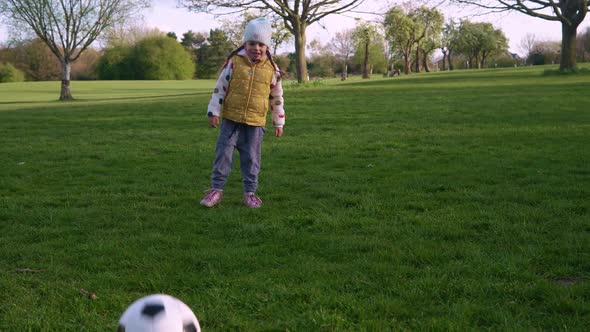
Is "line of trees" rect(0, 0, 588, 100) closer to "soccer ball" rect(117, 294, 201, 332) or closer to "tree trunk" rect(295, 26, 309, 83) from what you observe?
"tree trunk" rect(295, 26, 309, 83)

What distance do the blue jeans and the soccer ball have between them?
372 centimetres

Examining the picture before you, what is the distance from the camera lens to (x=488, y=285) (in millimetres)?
3342

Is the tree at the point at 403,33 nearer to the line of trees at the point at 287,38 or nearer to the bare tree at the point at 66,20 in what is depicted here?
the line of trees at the point at 287,38

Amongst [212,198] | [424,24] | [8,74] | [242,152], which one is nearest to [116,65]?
[8,74]

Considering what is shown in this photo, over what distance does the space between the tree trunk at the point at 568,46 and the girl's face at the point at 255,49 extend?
26484 mm

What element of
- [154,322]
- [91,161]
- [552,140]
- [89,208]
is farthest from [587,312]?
[91,161]

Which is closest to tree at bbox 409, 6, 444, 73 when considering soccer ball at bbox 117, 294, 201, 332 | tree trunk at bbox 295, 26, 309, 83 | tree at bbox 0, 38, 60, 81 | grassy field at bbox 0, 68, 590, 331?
tree trunk at bbox 295, 26, 309, 83

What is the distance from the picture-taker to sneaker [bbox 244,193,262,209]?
18.1ft

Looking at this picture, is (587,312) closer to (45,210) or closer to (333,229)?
(333,229)

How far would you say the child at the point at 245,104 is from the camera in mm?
5574

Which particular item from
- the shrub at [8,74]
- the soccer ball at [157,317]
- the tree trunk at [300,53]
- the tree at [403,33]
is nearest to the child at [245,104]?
the soccer ball at [157,317]

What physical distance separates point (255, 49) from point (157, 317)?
13.3 feet

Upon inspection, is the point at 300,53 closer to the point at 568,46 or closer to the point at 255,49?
the point at 568,46

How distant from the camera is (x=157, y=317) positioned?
1.89 m
